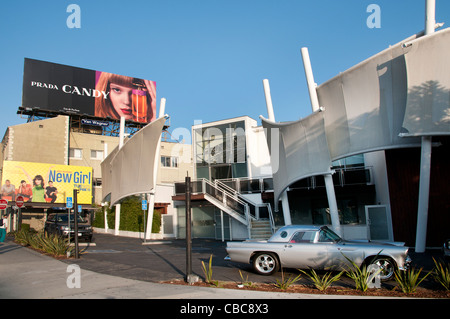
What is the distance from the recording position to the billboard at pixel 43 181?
33438mm

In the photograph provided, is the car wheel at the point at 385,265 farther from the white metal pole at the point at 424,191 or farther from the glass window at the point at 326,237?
the white metal pole at the point at 424,191

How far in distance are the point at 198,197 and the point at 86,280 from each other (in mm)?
13548

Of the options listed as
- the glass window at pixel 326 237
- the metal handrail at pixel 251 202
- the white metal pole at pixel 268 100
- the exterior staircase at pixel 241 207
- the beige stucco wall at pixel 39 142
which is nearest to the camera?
the glass window at pixel 326 237

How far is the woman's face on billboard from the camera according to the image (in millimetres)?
50750

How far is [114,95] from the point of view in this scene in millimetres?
50906

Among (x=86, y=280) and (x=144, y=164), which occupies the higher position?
(x=144, y=164)

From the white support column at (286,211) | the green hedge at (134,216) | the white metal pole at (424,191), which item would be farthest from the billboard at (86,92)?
the white metal pole at (424,191)

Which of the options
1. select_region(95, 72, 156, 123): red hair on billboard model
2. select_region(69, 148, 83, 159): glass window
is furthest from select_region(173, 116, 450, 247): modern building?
select_region(95, 72, 156, 123): red hair on billboard model

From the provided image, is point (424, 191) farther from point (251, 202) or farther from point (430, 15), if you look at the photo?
point (251, 202)

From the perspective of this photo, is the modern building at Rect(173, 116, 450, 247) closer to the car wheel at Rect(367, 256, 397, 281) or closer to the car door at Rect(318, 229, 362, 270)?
the car wheel at Rect(367, 256, 397, 281)

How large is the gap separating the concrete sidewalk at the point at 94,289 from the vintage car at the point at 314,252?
208cm

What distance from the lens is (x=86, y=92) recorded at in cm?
4872

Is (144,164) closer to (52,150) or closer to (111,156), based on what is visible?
(111,156)

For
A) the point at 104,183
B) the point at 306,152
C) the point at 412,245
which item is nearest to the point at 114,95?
the point at 104,183
